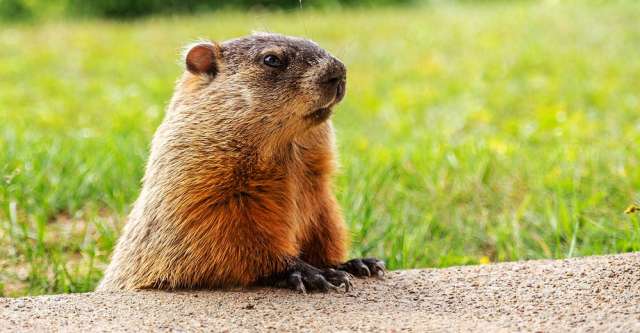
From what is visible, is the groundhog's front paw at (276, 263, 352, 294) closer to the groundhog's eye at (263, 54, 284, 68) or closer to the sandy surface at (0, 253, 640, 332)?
the sandy surface at (0, 253, 640, 332)

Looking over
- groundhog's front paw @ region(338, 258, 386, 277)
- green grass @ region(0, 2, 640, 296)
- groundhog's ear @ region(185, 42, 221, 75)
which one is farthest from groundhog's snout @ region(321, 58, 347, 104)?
green grass @ region(0, 2, 640, 296)

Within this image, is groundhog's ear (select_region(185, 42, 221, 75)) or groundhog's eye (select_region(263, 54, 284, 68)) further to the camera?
groundhog's ear (select_region(185, 42, 221, 75))

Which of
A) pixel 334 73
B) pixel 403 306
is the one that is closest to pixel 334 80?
pixel 334 73

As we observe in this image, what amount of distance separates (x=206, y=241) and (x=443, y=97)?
5.65 metres

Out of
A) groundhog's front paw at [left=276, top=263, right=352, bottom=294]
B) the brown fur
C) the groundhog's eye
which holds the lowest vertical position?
groundhog's front paw at [left=276, top=263, right=352, bottom=294]

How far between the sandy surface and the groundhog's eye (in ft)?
3.07

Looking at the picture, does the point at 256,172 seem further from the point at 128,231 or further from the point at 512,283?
the point at 512,283

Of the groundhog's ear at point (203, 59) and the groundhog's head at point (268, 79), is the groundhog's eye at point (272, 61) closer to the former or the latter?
the groundhog's head at point (268, 79)

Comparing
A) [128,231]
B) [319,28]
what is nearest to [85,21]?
[319,28]

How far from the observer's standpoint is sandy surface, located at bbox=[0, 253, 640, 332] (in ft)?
9.63

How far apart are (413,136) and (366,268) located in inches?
142

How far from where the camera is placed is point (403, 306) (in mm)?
3262

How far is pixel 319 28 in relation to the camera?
12875 mm

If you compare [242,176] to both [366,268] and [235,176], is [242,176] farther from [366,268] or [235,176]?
[366,268]
